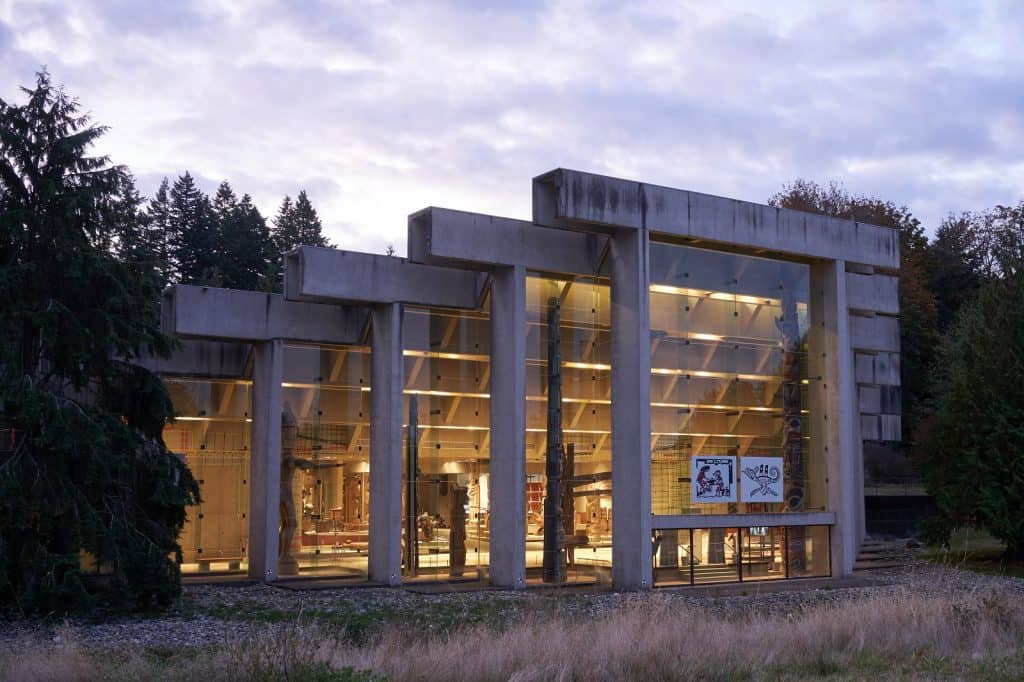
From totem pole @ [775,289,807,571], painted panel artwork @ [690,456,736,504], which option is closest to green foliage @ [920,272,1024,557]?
totem pole @ [775,289,807,571]

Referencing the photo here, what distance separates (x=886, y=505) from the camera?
51844 mm

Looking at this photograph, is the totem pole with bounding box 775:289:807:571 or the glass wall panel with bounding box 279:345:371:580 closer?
the totem pole with bounding box 775:289:807:571

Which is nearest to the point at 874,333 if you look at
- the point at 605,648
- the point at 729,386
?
the point at 729,386

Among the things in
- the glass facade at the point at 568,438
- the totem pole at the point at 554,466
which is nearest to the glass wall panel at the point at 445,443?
the glass facade at the point at 568,438

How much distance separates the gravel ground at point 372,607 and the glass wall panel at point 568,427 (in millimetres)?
1799

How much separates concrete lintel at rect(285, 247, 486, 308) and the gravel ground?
638 centimetres

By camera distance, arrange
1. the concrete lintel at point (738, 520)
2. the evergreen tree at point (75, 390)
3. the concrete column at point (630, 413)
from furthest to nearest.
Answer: the concrete lintel at point (738, 520), the concrete column at point (630, 413), the evergreen tree at point (75, 390)

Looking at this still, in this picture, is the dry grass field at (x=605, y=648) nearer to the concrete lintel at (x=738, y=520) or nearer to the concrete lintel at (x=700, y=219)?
the concrete lintel at (x=738, y=520)

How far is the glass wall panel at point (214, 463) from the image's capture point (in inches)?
1167

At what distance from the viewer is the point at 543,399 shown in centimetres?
2681

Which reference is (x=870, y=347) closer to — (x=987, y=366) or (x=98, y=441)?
(x=987, y=366)

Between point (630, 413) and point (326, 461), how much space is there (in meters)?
8.12

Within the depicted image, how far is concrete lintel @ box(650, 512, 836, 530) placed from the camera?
2547 cm

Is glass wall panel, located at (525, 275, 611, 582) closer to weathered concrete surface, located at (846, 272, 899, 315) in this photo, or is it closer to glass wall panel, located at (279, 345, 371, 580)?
glass wall panel, located at (279, 345, 371, 580)
